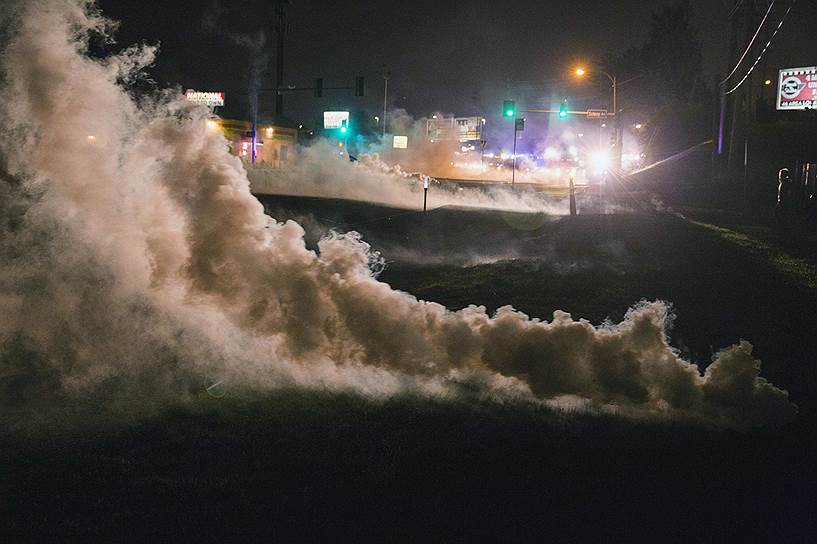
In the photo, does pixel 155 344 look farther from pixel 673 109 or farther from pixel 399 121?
pixel 399 121

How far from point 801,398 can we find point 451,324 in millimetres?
4214

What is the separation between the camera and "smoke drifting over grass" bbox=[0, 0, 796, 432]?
7246mm

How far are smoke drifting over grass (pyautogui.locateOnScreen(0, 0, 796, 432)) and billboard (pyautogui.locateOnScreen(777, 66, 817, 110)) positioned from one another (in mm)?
41888

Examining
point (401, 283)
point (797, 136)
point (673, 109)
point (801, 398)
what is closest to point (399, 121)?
point (673, 109)

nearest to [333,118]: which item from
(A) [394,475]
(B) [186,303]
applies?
(B) [186,303]

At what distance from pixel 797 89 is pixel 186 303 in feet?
149

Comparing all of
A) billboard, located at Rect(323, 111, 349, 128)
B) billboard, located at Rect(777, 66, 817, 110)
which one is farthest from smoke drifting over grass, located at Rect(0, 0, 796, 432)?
billboard, located at Rect(323, 111, 349, 128)

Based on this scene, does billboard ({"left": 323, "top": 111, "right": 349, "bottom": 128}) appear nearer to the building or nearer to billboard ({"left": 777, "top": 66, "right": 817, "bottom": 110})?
the building

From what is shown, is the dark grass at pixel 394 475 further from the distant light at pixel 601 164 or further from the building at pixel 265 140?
the building at pixel 265 140

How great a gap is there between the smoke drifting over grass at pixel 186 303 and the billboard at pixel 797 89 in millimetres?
41888

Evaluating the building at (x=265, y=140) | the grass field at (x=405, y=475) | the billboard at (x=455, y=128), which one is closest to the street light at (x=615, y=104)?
the building at (x=265, y=140)

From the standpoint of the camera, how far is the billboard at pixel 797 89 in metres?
44.1

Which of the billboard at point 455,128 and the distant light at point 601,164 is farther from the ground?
the billboard at point 455,128

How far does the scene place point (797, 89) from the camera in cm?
4500
